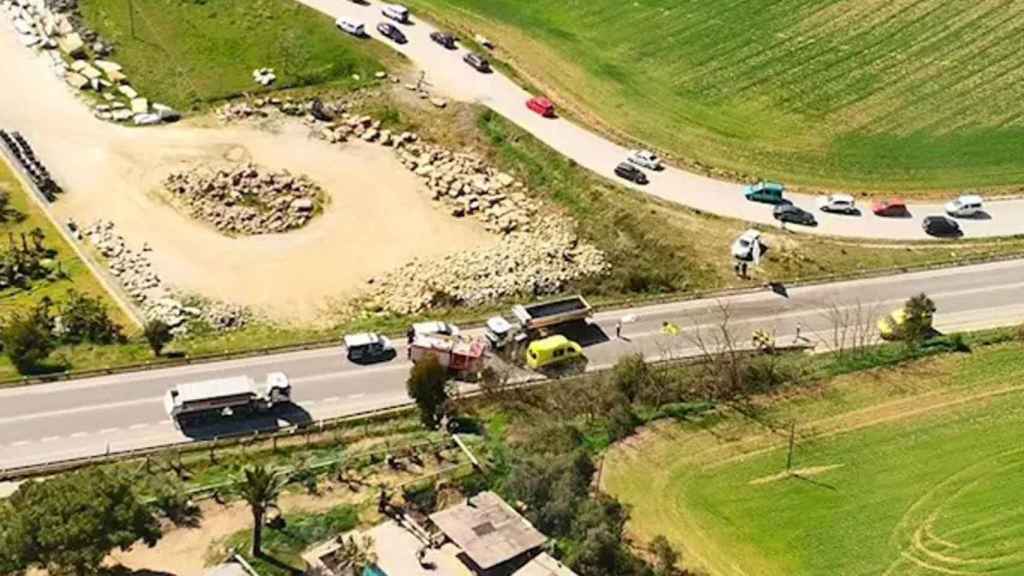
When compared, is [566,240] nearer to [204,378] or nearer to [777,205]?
[777,205]

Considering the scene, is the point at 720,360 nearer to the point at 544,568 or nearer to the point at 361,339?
the point at 361,339

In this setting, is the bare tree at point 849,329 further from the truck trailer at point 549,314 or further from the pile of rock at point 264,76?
the pile of rock at point 264,76

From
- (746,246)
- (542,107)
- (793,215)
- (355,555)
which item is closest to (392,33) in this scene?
(542,107)

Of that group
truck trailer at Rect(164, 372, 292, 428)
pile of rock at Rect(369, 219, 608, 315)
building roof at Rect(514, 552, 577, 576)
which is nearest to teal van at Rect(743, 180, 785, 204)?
pile of rock at Rect(369, 219, 608, 315)

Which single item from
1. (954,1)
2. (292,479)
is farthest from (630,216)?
(954,1)

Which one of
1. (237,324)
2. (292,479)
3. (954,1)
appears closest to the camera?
(292,479)

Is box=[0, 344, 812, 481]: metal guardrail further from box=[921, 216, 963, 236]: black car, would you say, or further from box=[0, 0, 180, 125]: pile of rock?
box=[0, 0, 180, 125]: pile of rock
